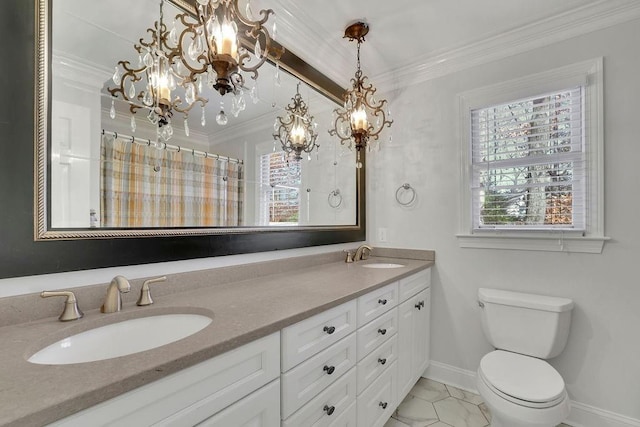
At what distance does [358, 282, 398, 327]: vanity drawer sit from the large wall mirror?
26.4 inches

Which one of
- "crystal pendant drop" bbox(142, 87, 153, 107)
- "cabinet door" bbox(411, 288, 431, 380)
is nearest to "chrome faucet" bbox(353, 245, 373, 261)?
"cabinet door" bbox(411, 288, 431, 380)

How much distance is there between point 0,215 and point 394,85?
2473mm

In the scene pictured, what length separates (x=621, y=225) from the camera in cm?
162

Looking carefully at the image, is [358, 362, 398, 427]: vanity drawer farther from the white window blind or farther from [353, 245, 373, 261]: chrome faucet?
the white window blind

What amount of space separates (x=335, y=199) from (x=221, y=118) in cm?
110

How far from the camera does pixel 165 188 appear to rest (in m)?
1.23

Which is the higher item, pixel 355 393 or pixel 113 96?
pixel 113 96

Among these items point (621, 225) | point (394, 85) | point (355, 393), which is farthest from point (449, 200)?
point (355, 393)

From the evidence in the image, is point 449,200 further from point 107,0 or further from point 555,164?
point 107,0

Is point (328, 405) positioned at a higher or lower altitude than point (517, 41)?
lower

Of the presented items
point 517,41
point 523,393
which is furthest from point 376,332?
point 517,41

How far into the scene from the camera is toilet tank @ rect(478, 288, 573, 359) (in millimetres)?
1642

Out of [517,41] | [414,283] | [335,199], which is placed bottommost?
[414,283]

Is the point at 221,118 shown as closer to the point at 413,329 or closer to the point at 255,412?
the point at 255,412
